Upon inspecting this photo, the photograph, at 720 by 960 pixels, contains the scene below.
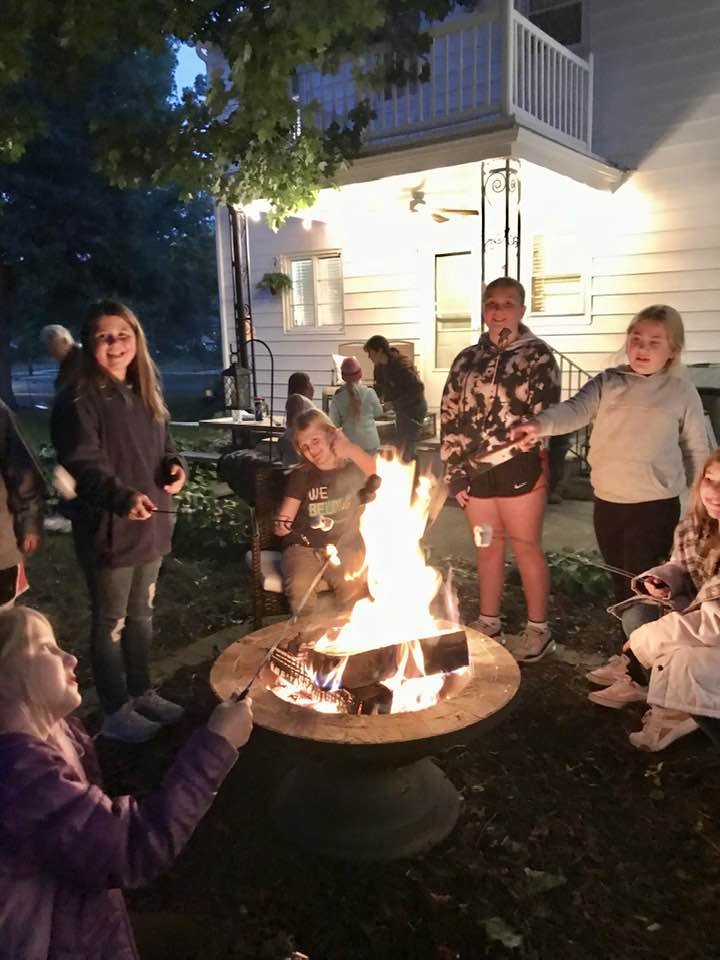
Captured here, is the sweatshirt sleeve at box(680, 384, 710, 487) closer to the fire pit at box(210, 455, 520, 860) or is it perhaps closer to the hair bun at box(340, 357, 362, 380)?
the fire pit at box(210, 455, 520, 860)

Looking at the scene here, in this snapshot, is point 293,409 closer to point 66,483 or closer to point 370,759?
point 66,483

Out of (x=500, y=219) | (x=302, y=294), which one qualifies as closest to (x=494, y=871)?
(x=500, y=219)

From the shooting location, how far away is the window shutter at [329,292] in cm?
1183

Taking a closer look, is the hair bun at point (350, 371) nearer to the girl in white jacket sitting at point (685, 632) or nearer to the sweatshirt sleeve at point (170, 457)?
the sweatshirt sleeve at point (170, 457)

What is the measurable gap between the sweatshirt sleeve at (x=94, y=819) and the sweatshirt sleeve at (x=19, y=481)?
197 centimetres

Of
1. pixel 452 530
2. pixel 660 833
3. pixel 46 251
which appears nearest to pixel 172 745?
pixel 660 833

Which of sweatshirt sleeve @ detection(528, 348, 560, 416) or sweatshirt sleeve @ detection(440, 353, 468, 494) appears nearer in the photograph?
sweatshirt sleeve @ detection(528, 348, 560, 416)

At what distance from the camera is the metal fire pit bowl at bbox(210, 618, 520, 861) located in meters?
2.46

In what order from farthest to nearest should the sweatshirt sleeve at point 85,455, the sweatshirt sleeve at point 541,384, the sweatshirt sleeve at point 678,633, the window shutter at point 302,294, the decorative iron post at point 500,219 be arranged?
the window shutter at point 302,294 → the decorative iron post at point 500,219 → the sweatshirt sleeve at point 541,384 → the sweatshirt sleeve at point 85,455 → the sweatshirt sleeve at point 678,633

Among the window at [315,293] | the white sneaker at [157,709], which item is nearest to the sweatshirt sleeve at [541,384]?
the white sneaker at [157,709]

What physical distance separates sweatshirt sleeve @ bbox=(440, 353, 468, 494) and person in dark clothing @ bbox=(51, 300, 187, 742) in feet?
4.92

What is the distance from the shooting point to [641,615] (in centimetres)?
350

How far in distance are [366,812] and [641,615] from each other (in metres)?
1.54

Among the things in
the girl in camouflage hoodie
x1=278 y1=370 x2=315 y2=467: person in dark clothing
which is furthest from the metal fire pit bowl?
x1=278 y1=370 x2=315 y2=467: person in dark clothing
